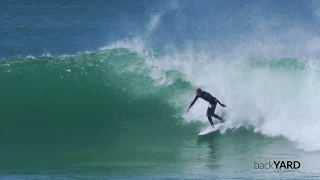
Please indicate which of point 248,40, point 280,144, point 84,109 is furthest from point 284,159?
point 248,40

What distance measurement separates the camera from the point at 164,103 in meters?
26.8

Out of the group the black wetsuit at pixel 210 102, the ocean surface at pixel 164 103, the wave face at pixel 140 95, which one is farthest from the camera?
the wave face at pixel 140 95

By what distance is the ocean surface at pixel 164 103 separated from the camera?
21953 mm

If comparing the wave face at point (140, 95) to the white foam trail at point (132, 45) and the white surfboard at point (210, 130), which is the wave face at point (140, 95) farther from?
the white surfboard at point (210, 130)

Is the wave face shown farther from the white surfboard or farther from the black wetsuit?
the black wetsuit

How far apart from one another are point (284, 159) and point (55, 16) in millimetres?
18964

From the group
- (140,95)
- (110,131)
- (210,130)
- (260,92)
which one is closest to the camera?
(210,130)

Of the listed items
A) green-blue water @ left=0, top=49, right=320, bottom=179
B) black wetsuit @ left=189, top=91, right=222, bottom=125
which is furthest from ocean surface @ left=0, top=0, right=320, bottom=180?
black wetsuit @ left=189, top=91, right=222, bottom=125

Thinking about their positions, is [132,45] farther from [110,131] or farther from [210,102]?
[210,102]

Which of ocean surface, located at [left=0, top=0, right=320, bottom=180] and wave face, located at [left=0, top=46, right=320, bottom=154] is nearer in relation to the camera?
ocean surface, located at [left=0, top=0, right=320, bottom=180]

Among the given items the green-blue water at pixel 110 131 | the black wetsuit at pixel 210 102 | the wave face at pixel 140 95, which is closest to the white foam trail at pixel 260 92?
the wave face at pixel 140 95

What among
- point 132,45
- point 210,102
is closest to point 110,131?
point 210,102

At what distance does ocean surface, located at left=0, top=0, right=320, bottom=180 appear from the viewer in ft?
72.0

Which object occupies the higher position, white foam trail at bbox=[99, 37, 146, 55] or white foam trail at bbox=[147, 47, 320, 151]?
white foam trail at bbox=[99, 37, 146, 55]
